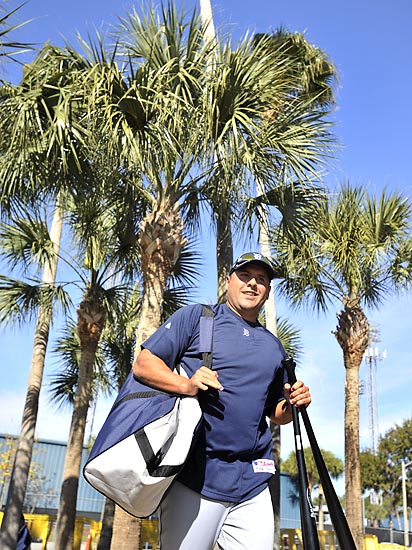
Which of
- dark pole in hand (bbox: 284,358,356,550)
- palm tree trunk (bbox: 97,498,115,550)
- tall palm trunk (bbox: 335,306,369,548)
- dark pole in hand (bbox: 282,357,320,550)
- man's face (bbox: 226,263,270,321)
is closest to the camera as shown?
dark pole in hand (bbox: 284,358,356,550)

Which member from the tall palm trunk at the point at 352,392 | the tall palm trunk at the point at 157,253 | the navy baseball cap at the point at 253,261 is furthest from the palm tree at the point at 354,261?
the navy baseball cap at the point at 253,261

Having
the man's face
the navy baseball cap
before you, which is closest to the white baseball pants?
the man's face

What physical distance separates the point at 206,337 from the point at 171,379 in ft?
0.96

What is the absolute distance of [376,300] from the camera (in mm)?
11055

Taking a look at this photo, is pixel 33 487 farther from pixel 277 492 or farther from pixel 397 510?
pixel 397 510

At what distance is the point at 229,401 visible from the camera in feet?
7.25

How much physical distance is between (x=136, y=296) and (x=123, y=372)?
2.78 metres

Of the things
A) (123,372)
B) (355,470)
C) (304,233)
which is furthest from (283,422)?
(123,372)

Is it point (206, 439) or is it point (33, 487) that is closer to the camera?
point (206, 439)

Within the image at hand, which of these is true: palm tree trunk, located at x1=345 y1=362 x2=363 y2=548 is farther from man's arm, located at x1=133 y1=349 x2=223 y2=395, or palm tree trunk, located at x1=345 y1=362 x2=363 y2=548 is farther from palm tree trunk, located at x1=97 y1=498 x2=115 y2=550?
man's arm, located at x1=133 y1=349 x2=223 y2=395

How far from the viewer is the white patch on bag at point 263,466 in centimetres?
222

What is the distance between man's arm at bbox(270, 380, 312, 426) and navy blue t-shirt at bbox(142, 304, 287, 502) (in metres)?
0.07

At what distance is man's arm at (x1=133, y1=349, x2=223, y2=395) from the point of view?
2038 mm

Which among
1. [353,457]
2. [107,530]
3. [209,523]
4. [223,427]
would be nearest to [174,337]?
[223,427]
